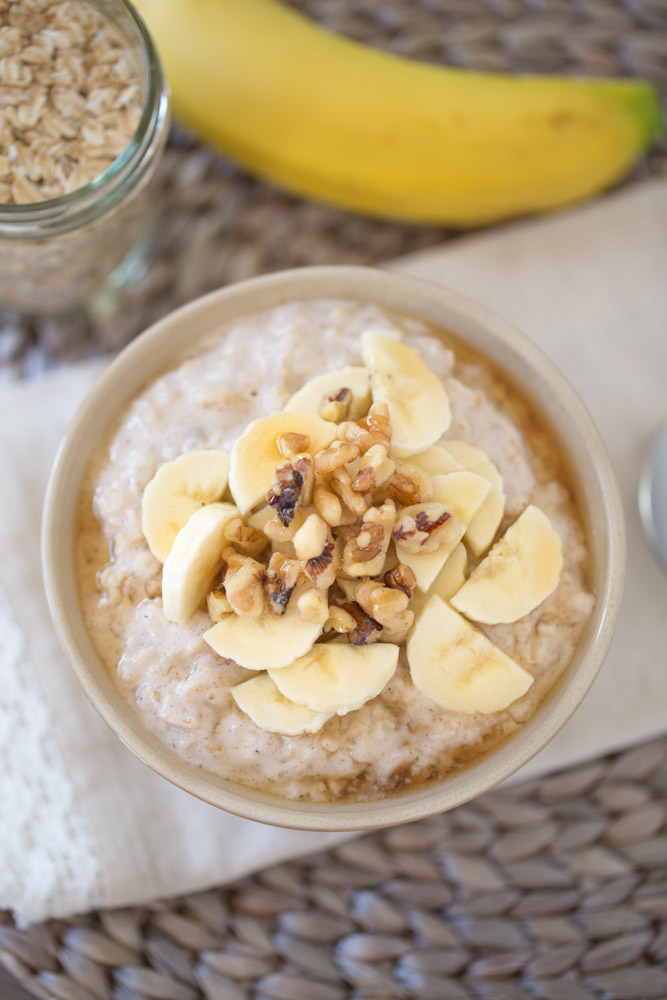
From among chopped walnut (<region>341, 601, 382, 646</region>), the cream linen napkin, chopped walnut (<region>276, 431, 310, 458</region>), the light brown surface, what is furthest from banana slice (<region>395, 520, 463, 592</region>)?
the light brown surface

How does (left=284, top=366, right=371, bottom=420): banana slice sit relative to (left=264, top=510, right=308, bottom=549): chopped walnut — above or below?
above

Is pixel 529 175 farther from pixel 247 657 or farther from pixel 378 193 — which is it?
pixel 247 657

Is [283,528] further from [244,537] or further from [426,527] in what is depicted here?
[426,527]

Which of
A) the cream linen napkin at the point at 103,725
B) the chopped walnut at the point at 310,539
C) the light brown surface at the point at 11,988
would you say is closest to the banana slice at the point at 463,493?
the chopped walnut at the point at 310,539

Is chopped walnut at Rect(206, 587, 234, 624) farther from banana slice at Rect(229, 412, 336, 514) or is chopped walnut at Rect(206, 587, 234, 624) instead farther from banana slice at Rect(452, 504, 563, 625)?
banana slice at Rect(452, 504, 563, 625)

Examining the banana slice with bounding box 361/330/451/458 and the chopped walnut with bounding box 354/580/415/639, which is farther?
the banana slice with bounding box 361/330/451/458

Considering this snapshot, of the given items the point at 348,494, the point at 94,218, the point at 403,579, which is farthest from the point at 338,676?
the point at 94,218

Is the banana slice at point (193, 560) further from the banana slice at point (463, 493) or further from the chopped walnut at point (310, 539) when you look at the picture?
the banana slice at point (463, 493)
